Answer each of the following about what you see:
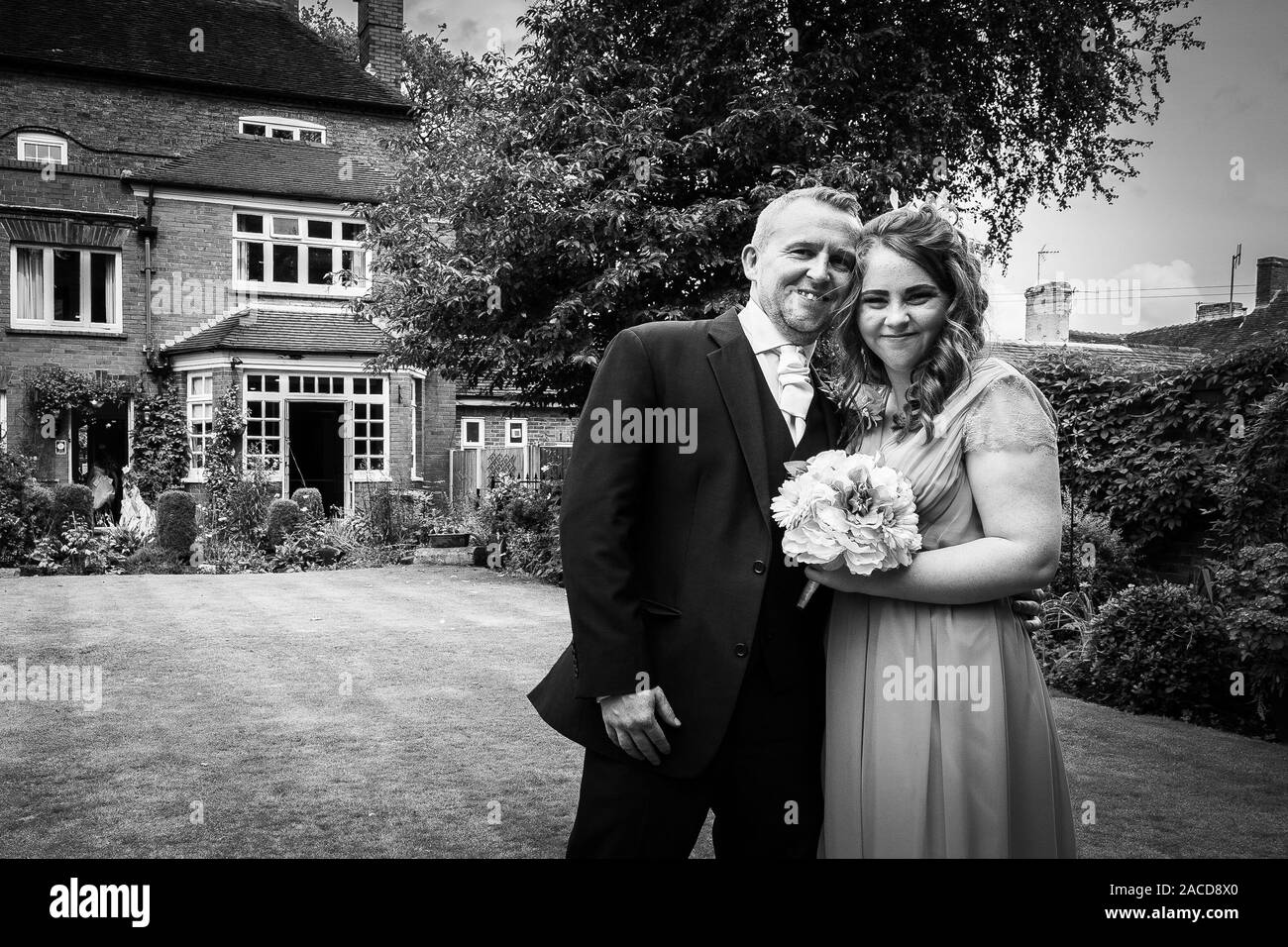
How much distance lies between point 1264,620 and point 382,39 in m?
25.5

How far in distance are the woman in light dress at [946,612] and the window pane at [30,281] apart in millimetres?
22353

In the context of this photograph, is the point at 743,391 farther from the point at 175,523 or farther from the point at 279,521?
the point at 279,521

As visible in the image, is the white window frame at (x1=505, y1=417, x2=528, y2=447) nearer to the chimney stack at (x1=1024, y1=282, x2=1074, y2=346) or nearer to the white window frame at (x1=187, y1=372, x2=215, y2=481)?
the white window frame at (x1=187, y1=372, x2=215, y2=481)

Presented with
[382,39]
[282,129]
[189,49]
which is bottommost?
[282,129]

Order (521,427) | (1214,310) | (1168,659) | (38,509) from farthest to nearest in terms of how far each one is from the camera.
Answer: (1214,310), (521,427), (38,509), (1168,659)

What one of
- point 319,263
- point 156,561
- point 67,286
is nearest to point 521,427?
point 319,263

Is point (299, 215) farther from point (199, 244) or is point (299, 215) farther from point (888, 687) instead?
point (888, 687)

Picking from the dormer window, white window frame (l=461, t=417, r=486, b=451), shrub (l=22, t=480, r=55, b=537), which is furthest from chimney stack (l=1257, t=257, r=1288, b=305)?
shrub (l=22, t=480, r=55, b=537)

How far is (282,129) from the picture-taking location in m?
24.1

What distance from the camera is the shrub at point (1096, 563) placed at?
918 centimetres

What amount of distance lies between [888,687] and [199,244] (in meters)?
A: 22.3
